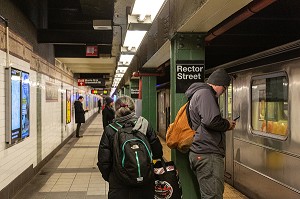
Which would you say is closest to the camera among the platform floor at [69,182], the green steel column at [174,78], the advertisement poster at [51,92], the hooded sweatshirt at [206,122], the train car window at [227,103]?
the hooded sweatshirt at [206,122]

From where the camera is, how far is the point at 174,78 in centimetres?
414

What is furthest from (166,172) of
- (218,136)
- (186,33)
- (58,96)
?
(58,96)

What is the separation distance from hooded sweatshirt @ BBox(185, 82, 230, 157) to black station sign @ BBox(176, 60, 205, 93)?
0.75 metres

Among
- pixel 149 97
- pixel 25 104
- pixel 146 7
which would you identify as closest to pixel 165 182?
pixel 146 7

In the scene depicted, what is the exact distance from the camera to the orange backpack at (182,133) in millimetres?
3312

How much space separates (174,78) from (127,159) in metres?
1.60

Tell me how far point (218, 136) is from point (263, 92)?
2095 mm

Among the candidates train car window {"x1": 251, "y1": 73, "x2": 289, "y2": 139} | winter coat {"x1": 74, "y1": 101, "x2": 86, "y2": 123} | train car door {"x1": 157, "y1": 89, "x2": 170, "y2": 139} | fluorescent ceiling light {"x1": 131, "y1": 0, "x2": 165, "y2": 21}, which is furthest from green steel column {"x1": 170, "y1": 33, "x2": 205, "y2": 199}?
winter coat {"x1": 74, "y1": 101, "x2": 86, "y2": 123}

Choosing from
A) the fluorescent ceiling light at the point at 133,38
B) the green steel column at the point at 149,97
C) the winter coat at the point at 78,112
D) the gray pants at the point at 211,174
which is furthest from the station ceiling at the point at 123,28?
the winter coat at the point at 78,112

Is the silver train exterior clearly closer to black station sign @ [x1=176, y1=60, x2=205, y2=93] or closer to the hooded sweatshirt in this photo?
black station sign @ [x1=176, y1=60, x2=205, y2=93]

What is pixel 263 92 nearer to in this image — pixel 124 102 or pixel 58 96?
pixel 124 102

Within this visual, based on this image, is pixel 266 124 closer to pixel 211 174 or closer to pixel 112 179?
pixel 211 174

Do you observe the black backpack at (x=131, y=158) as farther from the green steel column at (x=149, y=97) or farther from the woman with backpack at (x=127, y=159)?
the green steel column at (x=149, y=97)

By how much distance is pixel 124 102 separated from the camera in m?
3.07
